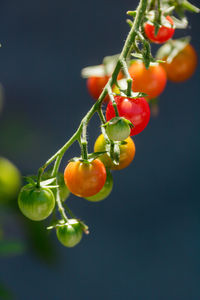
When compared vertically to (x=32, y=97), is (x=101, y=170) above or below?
below

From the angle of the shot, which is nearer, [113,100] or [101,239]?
[113,100]

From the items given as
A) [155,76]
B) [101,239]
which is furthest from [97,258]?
[155,76]

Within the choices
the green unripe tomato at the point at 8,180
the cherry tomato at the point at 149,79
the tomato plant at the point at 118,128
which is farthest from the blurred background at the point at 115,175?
the tomato plant at the point at 118,128

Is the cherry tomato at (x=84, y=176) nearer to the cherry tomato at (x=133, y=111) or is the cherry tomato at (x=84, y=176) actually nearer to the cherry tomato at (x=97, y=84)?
the cherry tomato at (x=133, y=111)

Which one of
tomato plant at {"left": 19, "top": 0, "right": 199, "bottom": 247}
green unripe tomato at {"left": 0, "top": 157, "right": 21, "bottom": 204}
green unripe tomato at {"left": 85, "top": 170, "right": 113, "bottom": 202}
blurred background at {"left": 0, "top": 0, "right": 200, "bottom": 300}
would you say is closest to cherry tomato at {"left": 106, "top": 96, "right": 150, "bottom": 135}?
tomato plant at {"left": 19, "top": 0, "right": 199, "bottom": 247}

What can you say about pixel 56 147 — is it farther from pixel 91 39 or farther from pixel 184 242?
pixel 184 242

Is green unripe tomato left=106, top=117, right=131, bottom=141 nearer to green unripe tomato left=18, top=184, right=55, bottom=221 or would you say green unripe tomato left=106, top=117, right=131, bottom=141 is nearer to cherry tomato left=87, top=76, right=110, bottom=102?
green unripe tomato left=18, top=184, right=55, bottom=221

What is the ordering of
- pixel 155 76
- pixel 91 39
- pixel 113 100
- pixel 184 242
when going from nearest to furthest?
pixel 113 100
pixel 155 76
pixel 91 39
pixel 184 242
